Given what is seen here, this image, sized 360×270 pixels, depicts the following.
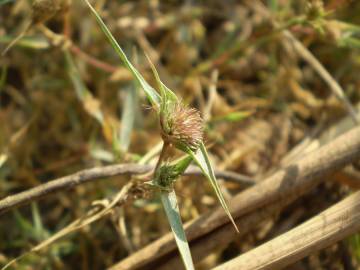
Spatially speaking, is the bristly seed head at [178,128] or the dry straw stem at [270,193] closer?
the bristly seed head at [178,128]

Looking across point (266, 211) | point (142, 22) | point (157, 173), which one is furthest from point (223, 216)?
point (142, 22)

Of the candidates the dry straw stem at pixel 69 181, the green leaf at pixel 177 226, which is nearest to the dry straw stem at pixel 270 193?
the dry straw stem at pixel 69 181

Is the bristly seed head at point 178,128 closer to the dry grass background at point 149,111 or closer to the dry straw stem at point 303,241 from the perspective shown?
the dry straw stem at point 303,241

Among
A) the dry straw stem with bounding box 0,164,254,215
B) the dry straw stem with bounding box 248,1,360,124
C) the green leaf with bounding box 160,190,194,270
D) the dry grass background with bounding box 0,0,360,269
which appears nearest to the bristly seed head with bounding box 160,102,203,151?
the green leaf with bounding box 160,190,194,270

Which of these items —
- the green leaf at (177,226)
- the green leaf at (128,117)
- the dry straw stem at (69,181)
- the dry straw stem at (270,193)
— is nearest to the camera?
the green leaf at (177,226)

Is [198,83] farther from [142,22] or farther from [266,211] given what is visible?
[266,211]

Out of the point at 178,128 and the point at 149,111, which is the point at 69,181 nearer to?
the point at 178,128
